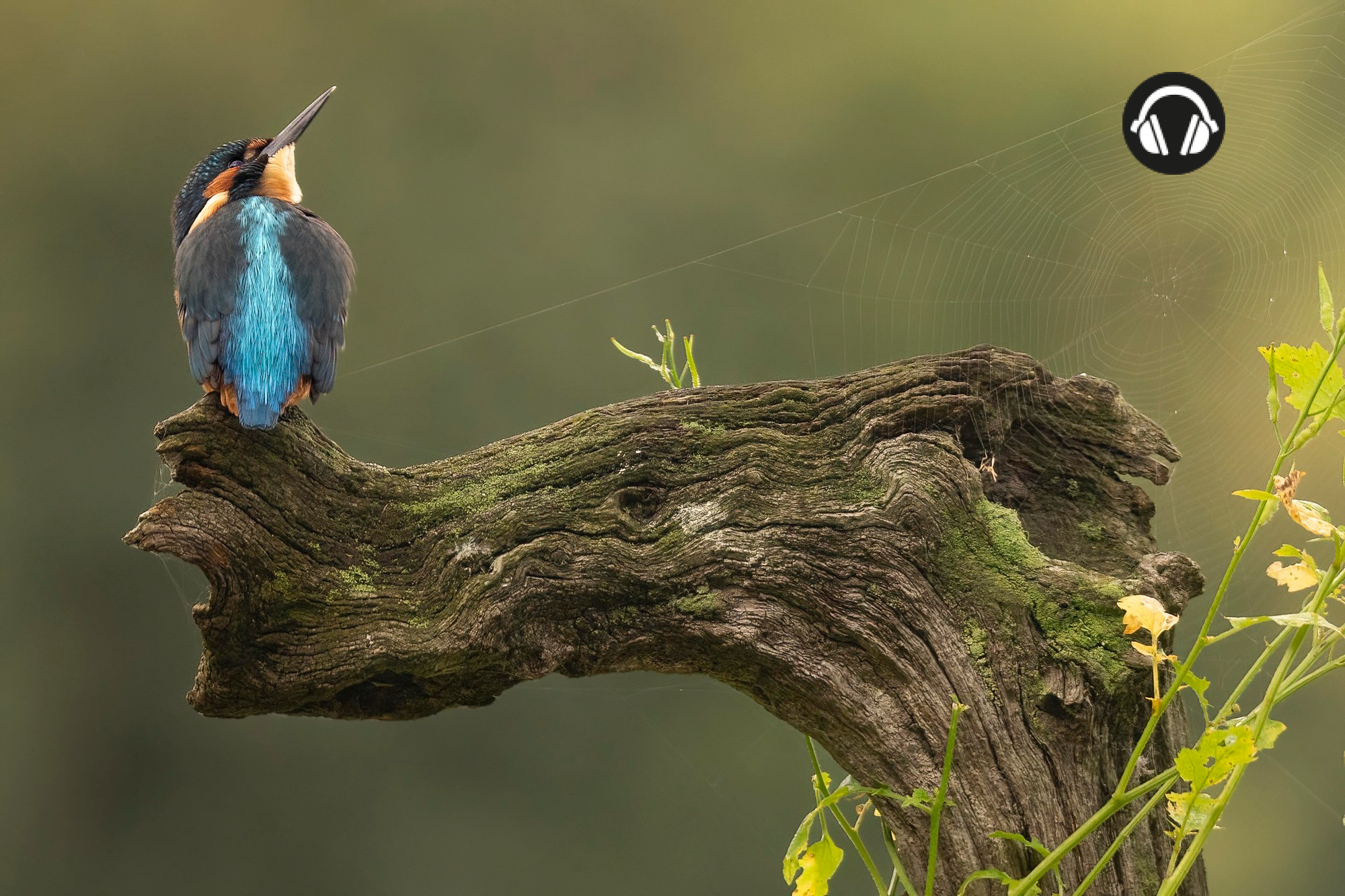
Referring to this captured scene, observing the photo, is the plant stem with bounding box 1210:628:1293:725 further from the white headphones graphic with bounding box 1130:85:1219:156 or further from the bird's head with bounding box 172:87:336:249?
the bird's head with bounding box 172:87:336:249

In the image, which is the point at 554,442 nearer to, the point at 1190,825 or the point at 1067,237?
the point at 1190,825

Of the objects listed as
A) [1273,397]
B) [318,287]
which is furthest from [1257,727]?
[318,287]

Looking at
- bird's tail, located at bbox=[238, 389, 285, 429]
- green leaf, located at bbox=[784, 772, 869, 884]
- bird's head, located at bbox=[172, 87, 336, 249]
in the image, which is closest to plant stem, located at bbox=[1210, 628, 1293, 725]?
green leaf, located at bbox=[784, 772, 869, 884]

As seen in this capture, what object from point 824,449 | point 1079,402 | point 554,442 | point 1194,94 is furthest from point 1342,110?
point 554,442

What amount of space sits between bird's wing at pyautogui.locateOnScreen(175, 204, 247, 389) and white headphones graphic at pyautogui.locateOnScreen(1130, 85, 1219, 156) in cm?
145

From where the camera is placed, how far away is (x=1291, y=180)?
2.65 meters

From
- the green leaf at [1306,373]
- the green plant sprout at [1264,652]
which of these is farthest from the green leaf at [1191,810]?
the green leaf at [1306,373]

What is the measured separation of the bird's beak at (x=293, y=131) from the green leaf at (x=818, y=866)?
1398mm

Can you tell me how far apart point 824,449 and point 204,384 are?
83cm

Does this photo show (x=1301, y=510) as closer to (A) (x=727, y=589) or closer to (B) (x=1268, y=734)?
(B) (x=1268, y=734)

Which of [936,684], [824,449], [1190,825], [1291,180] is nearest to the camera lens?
[1190,825]

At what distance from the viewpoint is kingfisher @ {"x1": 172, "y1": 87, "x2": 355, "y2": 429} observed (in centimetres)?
147

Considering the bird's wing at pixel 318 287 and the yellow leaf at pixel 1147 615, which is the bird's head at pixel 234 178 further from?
the yellow leaf at pixel 1147 615

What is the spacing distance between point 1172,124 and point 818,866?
4.62 feet
